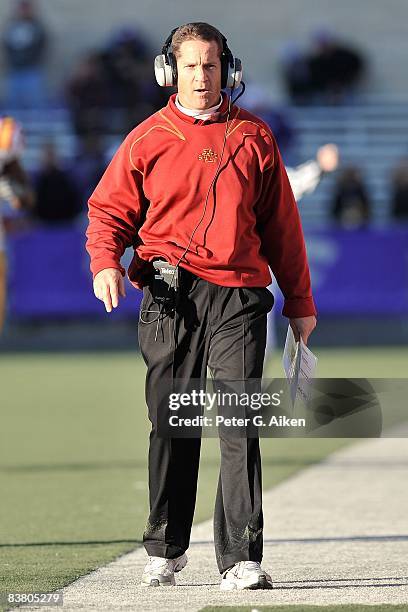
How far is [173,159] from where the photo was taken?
5504mm

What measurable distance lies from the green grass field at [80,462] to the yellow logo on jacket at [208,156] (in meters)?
1.67

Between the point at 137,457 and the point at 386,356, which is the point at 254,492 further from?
the point at 386,356

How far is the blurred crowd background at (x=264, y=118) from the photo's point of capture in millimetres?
20578

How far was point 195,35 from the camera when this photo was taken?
5.56m

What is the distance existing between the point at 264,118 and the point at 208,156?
47.0 feet

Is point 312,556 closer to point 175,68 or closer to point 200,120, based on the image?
point 200,120

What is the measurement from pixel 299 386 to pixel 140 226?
0.88 metres

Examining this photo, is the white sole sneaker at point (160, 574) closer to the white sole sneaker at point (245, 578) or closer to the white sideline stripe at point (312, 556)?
the white sideline stripe at point (312, 556)

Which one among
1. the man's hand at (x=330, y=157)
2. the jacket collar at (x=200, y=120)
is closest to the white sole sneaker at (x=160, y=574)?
the jacket collar at (x=200, y=120)

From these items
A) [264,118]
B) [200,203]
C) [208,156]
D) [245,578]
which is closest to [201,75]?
[208,156]

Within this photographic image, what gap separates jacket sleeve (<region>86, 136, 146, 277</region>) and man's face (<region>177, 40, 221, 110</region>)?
289 millimetres

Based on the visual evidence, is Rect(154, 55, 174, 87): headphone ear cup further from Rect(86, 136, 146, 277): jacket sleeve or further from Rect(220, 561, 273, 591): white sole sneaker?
Rect(220, 561, 273, 591): white sole sneaker

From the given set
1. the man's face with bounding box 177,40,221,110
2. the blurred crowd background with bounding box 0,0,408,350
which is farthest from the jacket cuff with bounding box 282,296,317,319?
the blurred crowd background with bounding box 0,0,408,350

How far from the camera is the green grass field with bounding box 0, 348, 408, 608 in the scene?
6.68m
